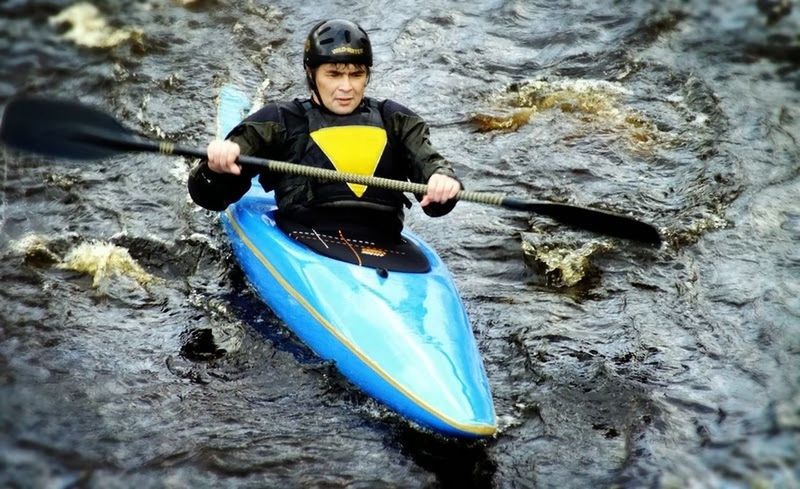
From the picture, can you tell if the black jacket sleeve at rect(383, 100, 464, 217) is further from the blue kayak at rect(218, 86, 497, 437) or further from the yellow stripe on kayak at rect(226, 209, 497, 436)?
the yellow stripe on kayak at rect(226, 209, 497, 436)

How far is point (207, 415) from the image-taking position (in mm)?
4270

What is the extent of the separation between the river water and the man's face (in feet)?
3.59

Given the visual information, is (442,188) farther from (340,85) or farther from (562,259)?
(562,259)

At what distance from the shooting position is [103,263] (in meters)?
5.39

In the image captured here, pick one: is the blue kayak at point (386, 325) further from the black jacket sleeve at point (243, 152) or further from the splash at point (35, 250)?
the splash at point (35, 250)

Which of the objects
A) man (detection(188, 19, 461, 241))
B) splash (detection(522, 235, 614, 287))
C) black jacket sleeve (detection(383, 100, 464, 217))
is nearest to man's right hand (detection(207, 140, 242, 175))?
man (detection(188, 19, 461, 241))

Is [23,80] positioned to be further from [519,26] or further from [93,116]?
[519,26]

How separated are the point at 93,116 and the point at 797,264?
12.5 ft

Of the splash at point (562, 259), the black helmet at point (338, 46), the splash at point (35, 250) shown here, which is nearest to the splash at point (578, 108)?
the splash at point (562, 259)

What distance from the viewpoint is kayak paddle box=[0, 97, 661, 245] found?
447cm

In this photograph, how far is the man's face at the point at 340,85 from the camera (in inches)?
187

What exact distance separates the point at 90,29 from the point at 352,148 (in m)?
4.47

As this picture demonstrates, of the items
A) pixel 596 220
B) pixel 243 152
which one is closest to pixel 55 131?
pixel 243 152

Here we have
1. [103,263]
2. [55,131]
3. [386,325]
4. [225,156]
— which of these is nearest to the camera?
[386,325]
